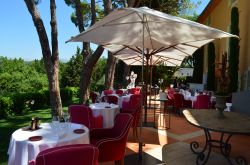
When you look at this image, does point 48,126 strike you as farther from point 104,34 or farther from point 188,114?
point 188,114

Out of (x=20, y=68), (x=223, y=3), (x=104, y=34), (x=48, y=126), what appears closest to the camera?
(x=48, y=126)

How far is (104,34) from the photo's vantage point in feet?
16.4

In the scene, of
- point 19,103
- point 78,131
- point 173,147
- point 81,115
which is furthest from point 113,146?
point 19,103

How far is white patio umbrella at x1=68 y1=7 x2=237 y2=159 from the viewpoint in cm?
381

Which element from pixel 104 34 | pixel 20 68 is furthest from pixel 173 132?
pixel 20 68

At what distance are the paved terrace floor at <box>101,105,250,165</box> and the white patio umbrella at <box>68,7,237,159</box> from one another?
1.99 metres

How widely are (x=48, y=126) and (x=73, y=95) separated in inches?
514

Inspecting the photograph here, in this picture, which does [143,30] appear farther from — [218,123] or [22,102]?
[22,102]

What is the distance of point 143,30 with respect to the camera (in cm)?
434

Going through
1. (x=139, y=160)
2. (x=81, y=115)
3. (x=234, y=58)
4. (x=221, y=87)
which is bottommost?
(x=139, y=160)

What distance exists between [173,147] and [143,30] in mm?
2700

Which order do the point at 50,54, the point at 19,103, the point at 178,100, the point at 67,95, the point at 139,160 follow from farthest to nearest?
1. the point at 67,95
2. the point at 19,103
3. the point at 178,100
4. the point at 50,54
5. the point at 139,160

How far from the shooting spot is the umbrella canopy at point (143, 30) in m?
3.81

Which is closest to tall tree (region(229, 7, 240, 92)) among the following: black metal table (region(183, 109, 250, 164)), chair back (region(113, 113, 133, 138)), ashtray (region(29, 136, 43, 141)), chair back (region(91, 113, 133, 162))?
black metal table (region(183, 109, 250, 164))
